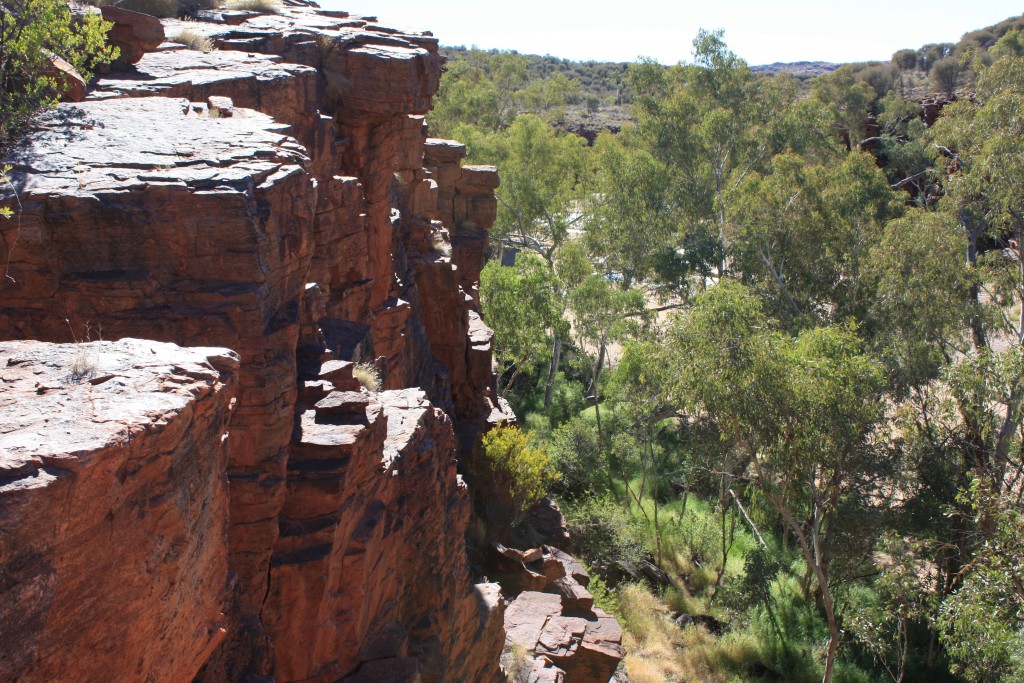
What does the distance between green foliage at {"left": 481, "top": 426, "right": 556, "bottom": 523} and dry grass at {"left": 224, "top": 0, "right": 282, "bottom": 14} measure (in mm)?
10047

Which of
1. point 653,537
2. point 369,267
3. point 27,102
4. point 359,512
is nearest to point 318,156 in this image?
point 369,267

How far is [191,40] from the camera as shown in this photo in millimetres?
14750

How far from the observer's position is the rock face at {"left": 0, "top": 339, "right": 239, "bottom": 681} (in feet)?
14.6

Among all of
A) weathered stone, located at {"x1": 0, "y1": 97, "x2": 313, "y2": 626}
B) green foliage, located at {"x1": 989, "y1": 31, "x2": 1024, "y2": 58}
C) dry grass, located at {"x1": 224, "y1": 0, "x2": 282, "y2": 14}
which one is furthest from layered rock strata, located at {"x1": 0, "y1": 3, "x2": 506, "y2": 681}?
green foliage, located at {"x1": 989, "y1": 31, "x2": 1024, "y2": 58}

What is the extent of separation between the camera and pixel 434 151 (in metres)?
25.0

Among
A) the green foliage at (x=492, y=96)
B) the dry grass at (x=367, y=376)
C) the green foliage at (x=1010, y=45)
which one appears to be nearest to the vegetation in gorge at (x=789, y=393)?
the green foliage at (x=1010, y=45)

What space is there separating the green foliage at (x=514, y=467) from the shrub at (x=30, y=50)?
11.0 m

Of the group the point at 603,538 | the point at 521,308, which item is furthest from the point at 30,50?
the point at 521,308

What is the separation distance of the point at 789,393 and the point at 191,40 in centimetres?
1271

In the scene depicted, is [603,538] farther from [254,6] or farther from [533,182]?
[533,182]

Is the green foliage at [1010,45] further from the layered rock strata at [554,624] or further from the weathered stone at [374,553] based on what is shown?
the weathered stone at [374,553]

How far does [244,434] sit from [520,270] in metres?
22.8

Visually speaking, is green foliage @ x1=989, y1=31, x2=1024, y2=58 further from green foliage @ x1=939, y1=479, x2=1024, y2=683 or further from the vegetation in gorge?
green foliage @ x1=939, y1=479, x2=1024, y2=683

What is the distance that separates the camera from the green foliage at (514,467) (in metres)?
18.8
